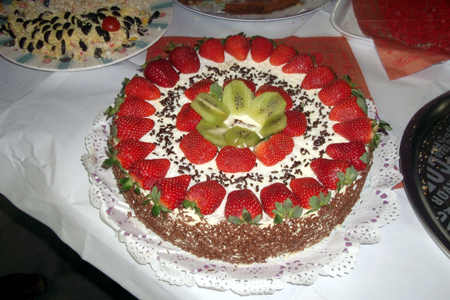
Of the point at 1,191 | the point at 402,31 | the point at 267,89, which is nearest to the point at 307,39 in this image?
the point at 402,31

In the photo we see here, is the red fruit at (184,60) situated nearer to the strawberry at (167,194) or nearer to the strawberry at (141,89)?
the strawberry at (141,89)

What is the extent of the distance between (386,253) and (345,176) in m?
0.63

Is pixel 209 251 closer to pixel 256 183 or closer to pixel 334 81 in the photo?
pixel 256 183

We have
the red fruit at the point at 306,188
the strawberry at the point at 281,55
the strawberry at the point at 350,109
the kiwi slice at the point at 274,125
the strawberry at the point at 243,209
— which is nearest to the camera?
the strawberry at the point at 243,209

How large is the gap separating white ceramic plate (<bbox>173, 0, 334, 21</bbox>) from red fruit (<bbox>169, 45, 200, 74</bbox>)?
1.17 metres

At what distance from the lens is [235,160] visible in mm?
1905

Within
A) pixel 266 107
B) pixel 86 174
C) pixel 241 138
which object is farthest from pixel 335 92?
pixel 86 174

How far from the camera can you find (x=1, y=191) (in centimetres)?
247

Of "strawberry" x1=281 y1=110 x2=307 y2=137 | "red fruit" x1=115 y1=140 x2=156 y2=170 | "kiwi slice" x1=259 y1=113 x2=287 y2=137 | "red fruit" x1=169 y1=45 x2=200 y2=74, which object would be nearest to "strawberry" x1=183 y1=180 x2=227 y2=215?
"red fruit" x1=115 y1=140 x2=156 y2=170

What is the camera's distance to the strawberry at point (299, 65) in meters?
2.46

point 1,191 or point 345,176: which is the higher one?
point 345,176

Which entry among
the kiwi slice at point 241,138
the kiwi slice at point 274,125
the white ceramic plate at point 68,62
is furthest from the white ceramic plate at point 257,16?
the kiwi slice at point 241,138

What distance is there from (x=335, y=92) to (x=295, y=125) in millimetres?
422

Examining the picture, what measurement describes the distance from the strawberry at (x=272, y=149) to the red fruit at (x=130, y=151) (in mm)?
663
